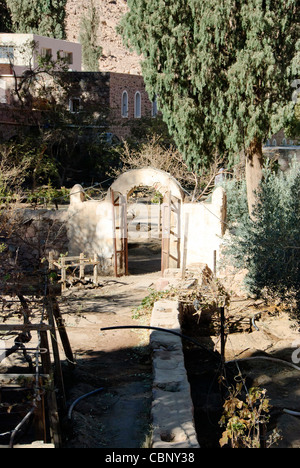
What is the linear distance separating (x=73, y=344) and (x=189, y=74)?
9054mm

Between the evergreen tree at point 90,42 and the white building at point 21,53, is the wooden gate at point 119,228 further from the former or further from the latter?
the evergreen tree at point 90,42

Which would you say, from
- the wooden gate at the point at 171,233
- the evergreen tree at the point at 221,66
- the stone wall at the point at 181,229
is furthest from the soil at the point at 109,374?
the evergreen tree at the point at 221,66

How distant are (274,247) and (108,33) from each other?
165 ft

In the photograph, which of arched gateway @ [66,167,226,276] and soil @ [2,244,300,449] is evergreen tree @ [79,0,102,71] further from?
soil @ [2,244,300,449]

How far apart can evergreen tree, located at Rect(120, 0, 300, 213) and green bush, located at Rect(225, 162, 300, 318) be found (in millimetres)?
3306

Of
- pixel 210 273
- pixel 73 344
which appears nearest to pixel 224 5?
pixel 210 273

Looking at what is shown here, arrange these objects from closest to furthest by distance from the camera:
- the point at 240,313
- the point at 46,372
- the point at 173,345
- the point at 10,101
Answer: the point at 46,372 → the point at 173,345 → the point at 240,313 → the point at 10,101

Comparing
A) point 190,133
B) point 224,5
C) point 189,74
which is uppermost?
point 224,5

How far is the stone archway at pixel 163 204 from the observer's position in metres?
16.8

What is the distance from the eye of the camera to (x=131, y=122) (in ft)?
111

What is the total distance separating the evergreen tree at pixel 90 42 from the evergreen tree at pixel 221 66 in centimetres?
3594

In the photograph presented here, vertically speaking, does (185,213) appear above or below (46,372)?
above

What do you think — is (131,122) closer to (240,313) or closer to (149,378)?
(240,313)
